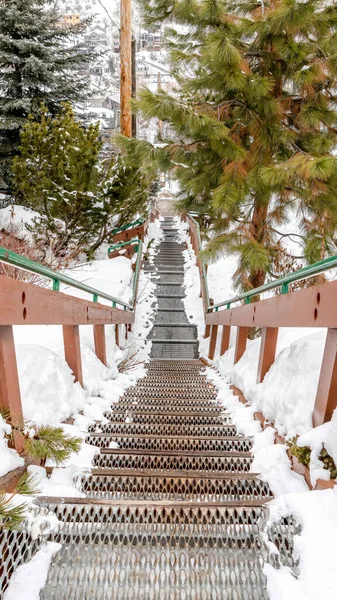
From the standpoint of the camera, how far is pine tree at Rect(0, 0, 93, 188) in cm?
1029

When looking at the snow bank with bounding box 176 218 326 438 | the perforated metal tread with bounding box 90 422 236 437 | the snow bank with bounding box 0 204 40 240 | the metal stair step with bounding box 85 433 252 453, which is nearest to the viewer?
the snow bank with bounding box 176 218 326 438

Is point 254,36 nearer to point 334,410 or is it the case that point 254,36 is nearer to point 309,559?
point 334,410

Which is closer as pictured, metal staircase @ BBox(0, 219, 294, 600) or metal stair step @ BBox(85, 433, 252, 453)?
metal staircase @ BBox(0, 219, 294, 600)

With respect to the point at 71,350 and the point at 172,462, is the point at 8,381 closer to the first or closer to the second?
the point at 172,462

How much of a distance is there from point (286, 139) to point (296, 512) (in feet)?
15.7

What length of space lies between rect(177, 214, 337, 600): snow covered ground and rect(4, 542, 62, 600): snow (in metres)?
0.77

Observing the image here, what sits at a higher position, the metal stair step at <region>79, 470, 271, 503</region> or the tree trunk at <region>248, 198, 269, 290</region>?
the tree trunk at <region>248, 198, 269, 290</region>

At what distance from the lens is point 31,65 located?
10.2 metres

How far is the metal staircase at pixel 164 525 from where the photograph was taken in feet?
4.48

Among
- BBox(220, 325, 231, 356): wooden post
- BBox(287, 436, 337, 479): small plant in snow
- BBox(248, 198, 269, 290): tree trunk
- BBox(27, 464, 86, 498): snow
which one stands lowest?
BBox(220, 325, 231, 356): wooden post

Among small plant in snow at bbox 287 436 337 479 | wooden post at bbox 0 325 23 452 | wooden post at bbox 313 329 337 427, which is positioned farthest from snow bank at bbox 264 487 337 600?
wooden post at bbox 0 325 23 452

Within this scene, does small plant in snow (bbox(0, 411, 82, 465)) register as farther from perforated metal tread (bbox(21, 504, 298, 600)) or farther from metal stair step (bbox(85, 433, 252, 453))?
metal stair step (bbox(85, 433, 252, 453))

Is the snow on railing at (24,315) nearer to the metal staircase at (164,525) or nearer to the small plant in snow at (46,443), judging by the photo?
the small plant in snow at (46,443)

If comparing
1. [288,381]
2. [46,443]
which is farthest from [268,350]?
[46,443]
